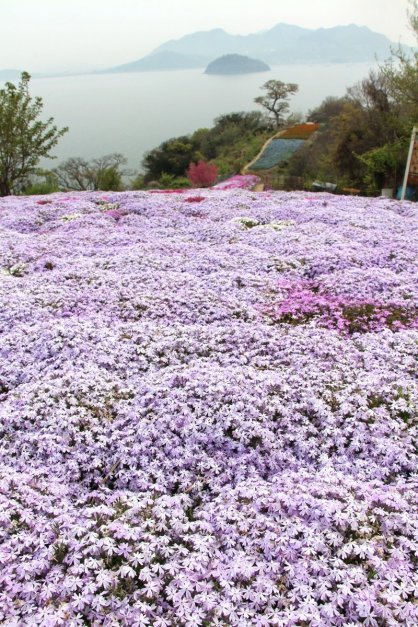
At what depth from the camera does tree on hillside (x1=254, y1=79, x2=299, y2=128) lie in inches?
3894

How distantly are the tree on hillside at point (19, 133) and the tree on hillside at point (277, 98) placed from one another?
7063 cm

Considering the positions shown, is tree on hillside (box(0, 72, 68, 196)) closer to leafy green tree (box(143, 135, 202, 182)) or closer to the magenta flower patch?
the magenta flower patch

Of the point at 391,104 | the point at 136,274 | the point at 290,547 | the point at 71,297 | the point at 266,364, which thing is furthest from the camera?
the point at 391,104

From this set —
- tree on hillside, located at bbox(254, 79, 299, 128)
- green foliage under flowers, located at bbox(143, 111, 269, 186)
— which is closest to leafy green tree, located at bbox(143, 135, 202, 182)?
green foliage under flowers, located at bbox(143, 111, 269, 186)

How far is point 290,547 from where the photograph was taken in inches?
165

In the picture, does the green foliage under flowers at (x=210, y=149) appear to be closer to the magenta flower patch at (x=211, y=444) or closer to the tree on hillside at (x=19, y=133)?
the tree on hillside at (x=19, y=133)

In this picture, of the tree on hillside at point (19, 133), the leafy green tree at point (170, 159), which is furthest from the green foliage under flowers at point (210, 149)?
the tree on hillside at point (19, 133)

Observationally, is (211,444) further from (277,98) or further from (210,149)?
(277,98)

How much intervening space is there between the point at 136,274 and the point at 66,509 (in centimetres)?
719

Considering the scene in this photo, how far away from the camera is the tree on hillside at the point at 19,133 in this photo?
34.8m

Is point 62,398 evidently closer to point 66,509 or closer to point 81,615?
point 66,509

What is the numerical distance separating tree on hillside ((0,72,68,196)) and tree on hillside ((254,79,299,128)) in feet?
232

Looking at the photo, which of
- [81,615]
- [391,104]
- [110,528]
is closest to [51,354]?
[110,528]

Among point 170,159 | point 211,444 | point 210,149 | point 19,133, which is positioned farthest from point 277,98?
point 211,444
